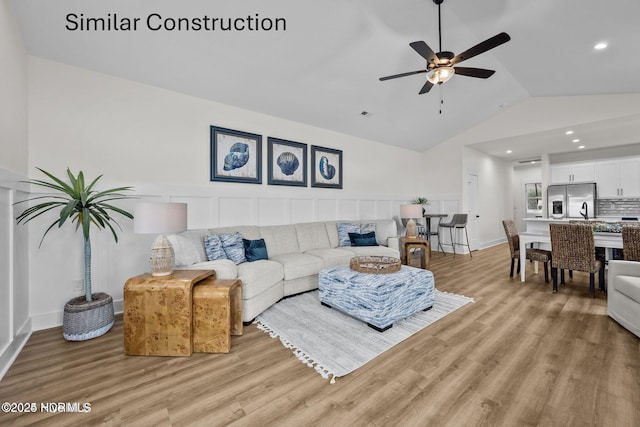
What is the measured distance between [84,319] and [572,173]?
1001 cm

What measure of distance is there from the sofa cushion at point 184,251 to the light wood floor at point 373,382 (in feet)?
2.82

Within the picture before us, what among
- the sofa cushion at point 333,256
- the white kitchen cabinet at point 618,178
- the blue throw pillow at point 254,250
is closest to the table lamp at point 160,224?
the blue throw pillow at point 254,250

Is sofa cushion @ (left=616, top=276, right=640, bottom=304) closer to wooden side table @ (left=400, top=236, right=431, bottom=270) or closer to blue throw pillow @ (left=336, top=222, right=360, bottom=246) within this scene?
wooden side table @ (left=400, top=236, right=431, bottom=270)

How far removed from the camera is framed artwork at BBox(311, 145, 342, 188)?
504 centimetres

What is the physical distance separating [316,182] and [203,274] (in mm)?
3062

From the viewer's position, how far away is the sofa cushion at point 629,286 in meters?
2.38

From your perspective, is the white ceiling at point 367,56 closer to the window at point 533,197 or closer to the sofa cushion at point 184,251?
the sofa cushion at point 184,251

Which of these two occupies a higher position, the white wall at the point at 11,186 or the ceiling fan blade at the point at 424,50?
the ceiling fan blade at the point at 424,50

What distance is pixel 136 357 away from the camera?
2.13 metres

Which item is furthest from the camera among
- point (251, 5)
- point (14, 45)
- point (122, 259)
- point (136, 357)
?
point (122, 259)

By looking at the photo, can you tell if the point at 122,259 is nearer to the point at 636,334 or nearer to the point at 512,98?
the point at 636,334

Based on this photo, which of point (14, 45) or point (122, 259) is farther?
point (122, 259)

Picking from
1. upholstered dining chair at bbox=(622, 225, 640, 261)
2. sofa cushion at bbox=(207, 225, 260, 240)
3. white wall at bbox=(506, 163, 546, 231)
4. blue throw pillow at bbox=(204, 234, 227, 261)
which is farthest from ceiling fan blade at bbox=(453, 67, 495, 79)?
white wall at bbox=(506, 163, 546, 231)

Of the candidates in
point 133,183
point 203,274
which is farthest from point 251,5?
point 203,274
